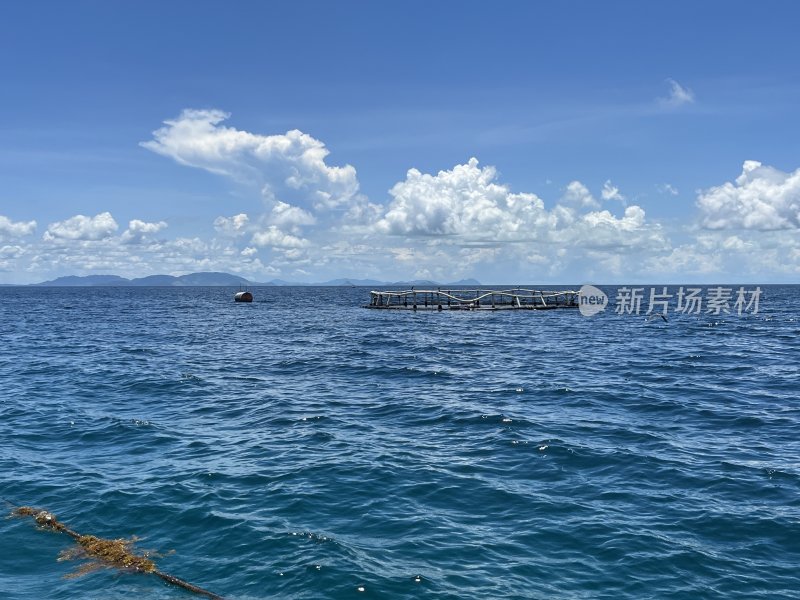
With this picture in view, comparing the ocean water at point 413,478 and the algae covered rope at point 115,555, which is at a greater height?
the ocean water at point 413,478

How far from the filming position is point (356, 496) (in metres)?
14.0

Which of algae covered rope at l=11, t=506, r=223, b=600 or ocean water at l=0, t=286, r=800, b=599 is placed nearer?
algae covered rope at l=11, t=506, r=223, b=600

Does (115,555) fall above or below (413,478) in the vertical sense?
below

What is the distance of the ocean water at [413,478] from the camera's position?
34.1 ft

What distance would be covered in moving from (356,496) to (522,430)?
7.74m

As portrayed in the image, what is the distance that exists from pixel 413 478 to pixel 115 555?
7177 mm

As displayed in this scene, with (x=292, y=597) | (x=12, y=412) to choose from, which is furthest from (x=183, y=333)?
(x=292, y=597)

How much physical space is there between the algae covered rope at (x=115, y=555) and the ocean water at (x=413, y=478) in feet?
0.83

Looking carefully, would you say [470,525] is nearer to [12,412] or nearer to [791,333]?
[12,412]

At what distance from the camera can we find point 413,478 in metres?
15.1

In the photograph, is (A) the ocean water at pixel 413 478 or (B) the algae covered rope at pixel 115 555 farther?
(A) the ocean water at pixel 413 478

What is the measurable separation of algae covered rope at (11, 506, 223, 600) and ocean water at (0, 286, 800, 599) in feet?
0.83

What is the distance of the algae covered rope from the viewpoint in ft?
32.7

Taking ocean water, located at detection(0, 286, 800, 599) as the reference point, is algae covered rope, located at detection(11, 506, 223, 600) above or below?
below
